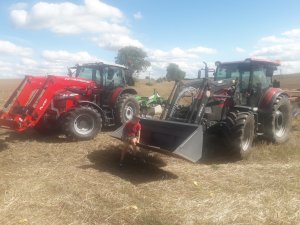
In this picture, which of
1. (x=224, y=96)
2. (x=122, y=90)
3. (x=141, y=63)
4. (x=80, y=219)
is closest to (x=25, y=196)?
(x=80, y=219)

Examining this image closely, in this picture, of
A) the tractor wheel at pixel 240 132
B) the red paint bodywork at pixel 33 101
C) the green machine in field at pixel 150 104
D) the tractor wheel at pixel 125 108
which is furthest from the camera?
the green machine in field at pixel 150 104

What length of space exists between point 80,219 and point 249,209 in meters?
2.76

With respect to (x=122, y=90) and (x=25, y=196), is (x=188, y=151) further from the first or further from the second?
(x=122, y=90)

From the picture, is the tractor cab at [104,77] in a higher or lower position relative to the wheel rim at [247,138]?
higher

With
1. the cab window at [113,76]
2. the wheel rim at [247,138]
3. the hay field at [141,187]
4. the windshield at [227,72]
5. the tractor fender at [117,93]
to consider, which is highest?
the windshield at [227,72]

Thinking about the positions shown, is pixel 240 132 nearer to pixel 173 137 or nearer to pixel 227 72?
pixel 173 137

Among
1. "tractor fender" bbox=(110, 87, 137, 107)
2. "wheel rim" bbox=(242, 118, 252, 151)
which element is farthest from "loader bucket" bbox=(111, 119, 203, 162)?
"tractor fender" bbox=(110, 87, 137, 107)

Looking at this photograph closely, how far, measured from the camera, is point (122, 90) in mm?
12211

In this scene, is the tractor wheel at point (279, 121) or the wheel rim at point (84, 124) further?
the wheel rim at point (84, 124)

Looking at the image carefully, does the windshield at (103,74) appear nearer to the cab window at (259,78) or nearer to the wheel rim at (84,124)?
the wheel rim at (84,124)

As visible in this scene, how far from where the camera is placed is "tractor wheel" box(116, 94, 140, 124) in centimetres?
1181

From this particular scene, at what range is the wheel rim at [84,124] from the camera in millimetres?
10453

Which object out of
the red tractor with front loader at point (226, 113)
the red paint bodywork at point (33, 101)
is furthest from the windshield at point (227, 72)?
the red paint bodywork at point (33, 101)

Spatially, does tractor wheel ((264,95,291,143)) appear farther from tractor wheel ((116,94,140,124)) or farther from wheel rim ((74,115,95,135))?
wheel rim ((74,115,95,135))
